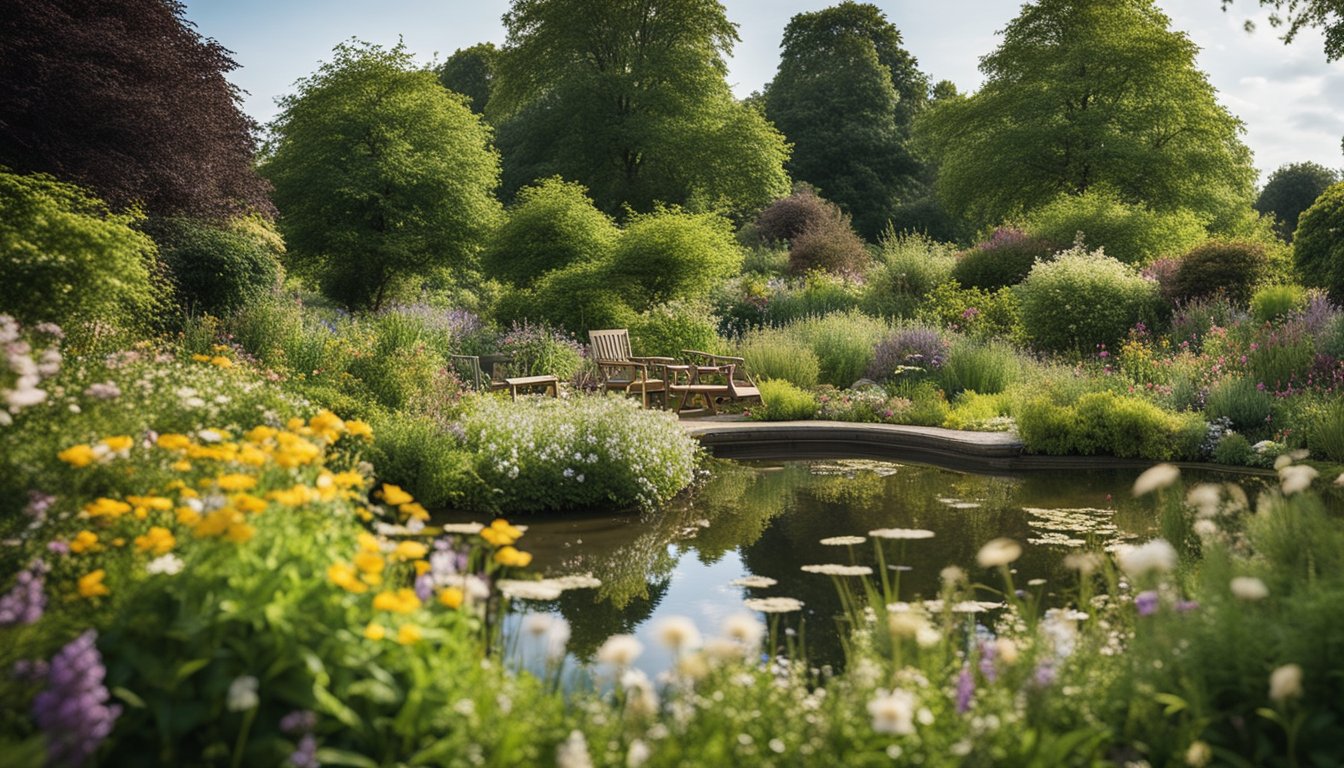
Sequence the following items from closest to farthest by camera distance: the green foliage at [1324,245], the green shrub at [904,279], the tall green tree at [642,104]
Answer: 1. the green foliage at [1324,245]
2. the green shrub at [904,279]
3. the tall green tree at [642,104]

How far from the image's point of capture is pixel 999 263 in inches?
704

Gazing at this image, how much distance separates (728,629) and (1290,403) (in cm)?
893

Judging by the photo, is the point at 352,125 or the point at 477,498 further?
the point at 352,125

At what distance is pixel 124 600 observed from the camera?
2590 millimetres

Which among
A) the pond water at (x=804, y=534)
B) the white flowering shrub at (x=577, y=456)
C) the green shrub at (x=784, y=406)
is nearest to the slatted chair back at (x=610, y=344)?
the green shrub at (x=784, y=406)

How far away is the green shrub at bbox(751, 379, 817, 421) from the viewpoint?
35.9 ft

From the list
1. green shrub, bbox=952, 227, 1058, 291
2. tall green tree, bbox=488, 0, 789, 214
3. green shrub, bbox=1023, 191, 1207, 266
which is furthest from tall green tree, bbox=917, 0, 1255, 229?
green shrub, bbox=952, 227, 1058, 291

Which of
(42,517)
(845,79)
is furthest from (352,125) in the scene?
(845,79)

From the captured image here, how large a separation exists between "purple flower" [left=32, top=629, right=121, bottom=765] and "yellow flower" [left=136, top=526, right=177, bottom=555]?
0.49 meters

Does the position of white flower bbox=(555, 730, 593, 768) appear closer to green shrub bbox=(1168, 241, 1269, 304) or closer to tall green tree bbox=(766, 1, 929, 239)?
green shrub bbox=(1168, 241, 1269, 304)

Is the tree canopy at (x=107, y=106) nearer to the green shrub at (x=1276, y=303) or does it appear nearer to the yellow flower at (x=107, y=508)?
the yellow flower at (x=107, y=508)

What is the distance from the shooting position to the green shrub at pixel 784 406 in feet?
35.9

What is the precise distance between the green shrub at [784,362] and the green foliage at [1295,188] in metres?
36.2

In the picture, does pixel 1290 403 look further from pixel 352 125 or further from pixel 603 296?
pixel 352 125
